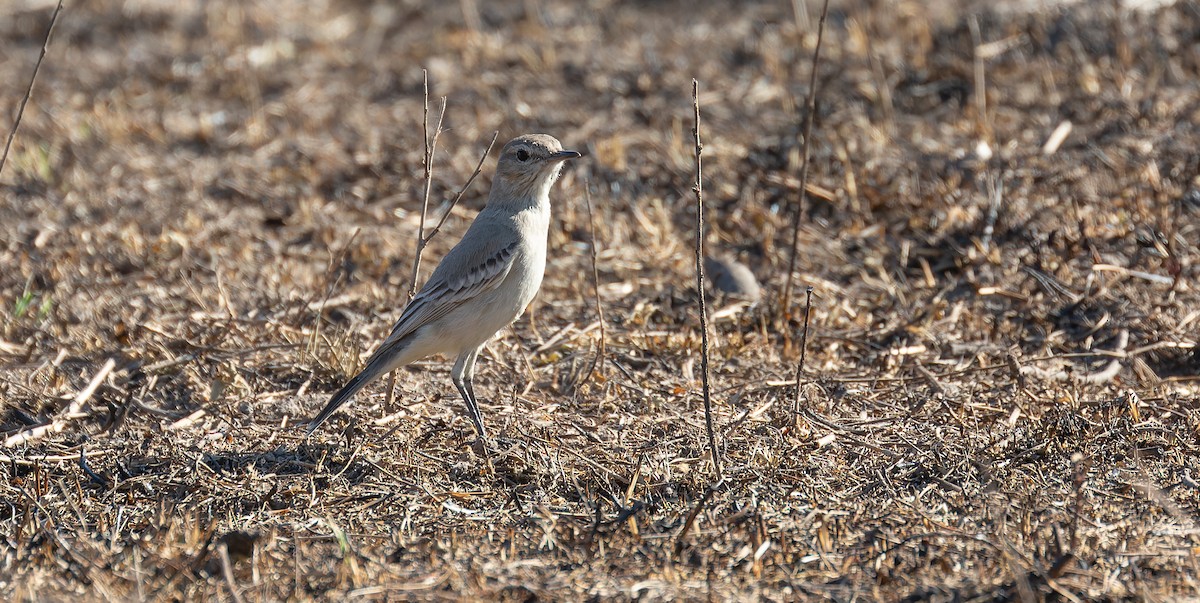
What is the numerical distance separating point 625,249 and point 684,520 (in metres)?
3.15

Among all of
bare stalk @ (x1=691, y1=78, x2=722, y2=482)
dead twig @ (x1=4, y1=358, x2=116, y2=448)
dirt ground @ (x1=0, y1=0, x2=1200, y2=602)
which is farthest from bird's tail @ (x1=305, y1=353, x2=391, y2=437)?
bare stalk @ (x1=691, y1=78, x2=722, y2=482)

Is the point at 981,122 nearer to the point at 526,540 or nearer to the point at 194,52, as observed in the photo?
the point at 526,540

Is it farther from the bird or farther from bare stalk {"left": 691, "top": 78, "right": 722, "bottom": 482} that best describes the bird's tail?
bare stalk {"left": 691, "top": 78, "right": 722, "bottom": 482}

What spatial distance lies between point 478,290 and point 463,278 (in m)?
0.10

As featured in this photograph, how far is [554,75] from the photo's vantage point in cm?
1034

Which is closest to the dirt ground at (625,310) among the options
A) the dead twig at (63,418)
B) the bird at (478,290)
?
the dead twig at (63,418)

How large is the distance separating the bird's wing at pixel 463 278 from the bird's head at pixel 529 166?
0.27 m

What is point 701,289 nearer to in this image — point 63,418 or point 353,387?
point 353,387

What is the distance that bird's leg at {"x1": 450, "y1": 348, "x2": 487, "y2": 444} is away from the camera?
5910 millimetres

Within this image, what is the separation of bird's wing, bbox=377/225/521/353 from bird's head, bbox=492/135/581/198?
0.90 ft

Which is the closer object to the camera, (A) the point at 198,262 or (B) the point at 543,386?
(B) the point at 543,386

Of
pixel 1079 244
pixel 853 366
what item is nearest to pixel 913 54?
pixel 1079 244

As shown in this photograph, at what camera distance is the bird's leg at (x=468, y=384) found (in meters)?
5.91

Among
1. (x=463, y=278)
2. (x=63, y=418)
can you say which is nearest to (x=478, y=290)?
(x=463, y=278)
